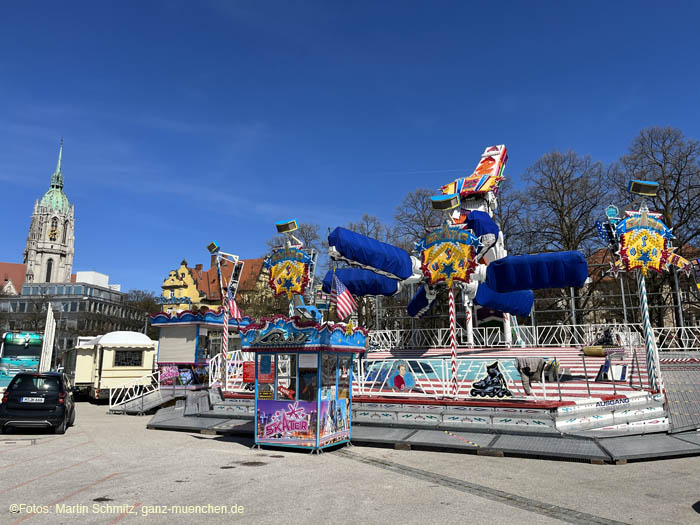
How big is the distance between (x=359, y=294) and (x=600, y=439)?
13.9 metres

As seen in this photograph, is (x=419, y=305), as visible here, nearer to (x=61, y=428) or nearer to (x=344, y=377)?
(x=344, y=377)

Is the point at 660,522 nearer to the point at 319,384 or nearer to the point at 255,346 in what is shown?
the point at 319,384

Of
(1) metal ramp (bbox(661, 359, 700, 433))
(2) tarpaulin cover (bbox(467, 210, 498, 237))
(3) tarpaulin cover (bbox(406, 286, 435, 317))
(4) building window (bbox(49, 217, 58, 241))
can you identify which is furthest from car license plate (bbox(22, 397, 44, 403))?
(4) building window (bbox(49, 217, 58, 241))

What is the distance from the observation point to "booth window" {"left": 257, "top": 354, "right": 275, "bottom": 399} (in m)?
11.2

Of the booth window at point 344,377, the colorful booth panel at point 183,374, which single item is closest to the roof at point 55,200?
the colorful booth panel at point 183,374

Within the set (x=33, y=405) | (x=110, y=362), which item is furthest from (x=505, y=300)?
(x=33, y=405)

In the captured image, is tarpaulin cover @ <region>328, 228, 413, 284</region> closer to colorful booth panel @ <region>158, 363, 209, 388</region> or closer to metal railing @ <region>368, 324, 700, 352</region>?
metal railing @ <region>368, 324, 700, 352</region>

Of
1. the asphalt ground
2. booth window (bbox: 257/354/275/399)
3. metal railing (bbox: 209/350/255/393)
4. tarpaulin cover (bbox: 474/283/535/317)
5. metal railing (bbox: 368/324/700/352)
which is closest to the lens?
the asphalt ground

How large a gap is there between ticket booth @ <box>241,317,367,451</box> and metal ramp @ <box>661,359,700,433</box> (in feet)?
25.6

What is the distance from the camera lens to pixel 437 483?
24.6 ft

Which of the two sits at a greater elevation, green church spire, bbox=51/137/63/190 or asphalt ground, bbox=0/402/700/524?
green church spire, bbox=51/137/63/190

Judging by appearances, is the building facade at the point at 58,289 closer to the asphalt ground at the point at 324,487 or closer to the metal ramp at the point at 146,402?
the metal ramp at the point at 146,402

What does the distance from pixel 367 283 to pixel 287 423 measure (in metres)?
12.7

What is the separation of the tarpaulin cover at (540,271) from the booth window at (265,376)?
9737 mm
